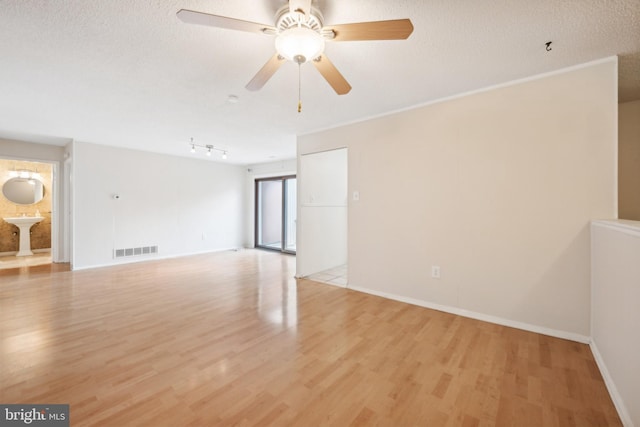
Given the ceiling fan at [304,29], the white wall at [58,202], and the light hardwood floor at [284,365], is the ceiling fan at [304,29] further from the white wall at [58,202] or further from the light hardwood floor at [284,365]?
the white wall at [58,202]

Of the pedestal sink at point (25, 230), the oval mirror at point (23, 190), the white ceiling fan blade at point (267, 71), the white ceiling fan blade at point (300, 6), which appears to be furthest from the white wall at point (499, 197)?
the oval mirror at point (23, 190)

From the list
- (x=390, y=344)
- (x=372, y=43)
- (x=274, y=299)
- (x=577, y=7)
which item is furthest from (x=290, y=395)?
(x=577, y=7)

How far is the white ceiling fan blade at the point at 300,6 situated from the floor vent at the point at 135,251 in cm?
596

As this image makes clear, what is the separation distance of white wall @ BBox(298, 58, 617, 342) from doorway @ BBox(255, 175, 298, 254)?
11.5ft

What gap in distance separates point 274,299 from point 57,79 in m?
3.19

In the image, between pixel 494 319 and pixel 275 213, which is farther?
pixel 275 213

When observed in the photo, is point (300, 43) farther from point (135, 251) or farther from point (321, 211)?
point (135, 251)

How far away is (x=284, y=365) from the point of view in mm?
1914

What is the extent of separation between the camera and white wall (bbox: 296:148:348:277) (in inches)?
170

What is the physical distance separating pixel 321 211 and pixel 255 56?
113 inches

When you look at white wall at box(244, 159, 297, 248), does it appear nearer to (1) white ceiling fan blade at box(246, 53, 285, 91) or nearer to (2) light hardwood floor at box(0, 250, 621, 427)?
(2) light hardwood floor at box(0, 250, 621, 427)

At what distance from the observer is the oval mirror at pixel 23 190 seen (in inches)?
241

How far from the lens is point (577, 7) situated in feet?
5.17

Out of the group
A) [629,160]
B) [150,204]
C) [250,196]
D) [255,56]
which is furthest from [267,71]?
[250,196]
